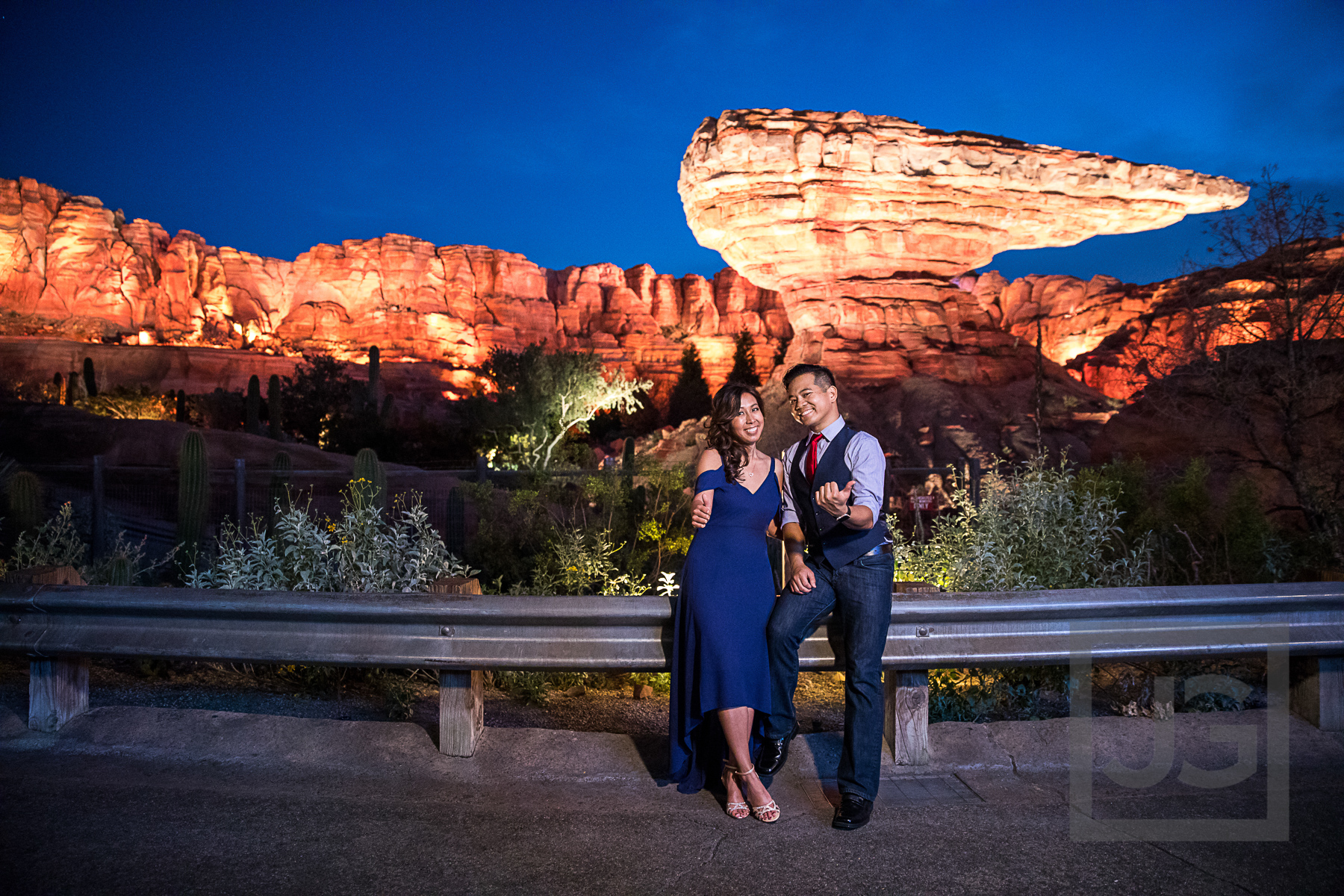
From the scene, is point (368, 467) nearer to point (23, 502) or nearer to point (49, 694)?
point (23, 502)

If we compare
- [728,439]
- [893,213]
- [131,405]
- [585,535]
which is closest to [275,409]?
[131,405]

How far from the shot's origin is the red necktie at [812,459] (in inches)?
131

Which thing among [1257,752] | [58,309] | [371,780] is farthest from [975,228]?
[58,309]

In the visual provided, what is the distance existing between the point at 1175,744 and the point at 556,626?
8.91 feet

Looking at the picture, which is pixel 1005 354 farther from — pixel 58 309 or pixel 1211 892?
pixel 58 309

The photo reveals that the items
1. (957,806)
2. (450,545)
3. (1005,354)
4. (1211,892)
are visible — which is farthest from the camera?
(1005,354)

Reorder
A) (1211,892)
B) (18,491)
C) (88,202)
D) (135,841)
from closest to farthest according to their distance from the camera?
(1211,892), (135,841), (18,491), (88,202)

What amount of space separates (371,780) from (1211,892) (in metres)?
2.92

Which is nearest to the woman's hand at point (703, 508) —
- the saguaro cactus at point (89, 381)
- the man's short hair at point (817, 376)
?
the man's short hair at point (817, 376)

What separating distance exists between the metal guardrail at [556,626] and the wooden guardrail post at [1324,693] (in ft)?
0.75

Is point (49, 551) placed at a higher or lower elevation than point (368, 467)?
lower

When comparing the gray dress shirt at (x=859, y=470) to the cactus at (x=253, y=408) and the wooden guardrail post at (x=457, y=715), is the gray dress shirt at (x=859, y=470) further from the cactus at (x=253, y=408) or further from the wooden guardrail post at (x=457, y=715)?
the cactus at (x=253, y=408)

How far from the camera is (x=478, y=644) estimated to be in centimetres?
329

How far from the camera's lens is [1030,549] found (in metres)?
5.56
